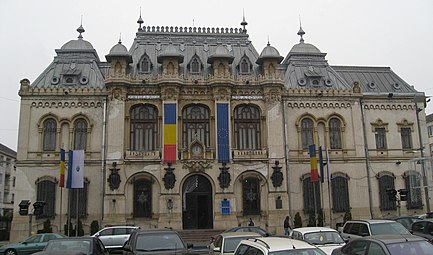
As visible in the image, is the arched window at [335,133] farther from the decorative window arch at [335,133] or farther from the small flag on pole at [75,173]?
the small flag on pole at [75,173]

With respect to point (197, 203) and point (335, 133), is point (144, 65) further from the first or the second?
point (335, 133)

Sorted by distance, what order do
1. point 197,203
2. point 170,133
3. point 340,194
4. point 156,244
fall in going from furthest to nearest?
point 340,194
point 197,203
point 170,133
point 156,244

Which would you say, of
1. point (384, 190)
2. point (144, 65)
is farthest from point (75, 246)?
point (384, 190)

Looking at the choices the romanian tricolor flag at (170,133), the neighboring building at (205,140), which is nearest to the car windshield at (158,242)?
the neighboring building at (205,140)

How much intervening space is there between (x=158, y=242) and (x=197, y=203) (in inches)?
796

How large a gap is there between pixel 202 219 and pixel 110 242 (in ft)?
36.4

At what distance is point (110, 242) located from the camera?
25047mm

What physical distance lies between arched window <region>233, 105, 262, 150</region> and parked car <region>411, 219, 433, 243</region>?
1692cm

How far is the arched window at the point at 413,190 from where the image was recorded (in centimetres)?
3666

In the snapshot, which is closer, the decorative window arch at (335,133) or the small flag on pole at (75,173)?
the small flag on pole at (75,173)

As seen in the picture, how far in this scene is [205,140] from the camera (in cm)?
3538

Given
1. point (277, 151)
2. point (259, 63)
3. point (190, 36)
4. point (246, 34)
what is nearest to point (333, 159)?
point (277, 151)

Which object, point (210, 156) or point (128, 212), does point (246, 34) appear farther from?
point (128, 212)

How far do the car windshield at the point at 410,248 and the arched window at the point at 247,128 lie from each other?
978 inches
